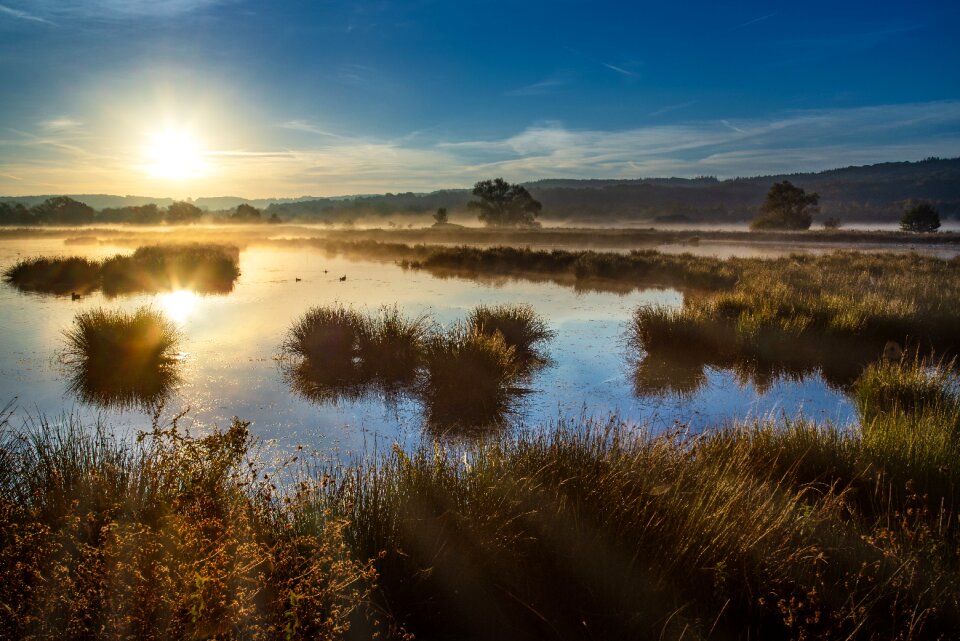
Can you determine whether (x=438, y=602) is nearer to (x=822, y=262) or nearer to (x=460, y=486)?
(x=460, y=486)

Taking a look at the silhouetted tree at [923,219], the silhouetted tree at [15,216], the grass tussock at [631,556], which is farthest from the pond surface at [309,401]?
the silhouetted tree at [15,216]

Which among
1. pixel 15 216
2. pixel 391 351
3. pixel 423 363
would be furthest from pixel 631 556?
pixel 15 216

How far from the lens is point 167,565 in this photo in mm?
3150

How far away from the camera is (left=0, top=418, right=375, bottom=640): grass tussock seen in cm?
270

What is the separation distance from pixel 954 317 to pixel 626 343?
6276 mm

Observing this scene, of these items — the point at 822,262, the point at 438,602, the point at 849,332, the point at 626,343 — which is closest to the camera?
the point at 438,602

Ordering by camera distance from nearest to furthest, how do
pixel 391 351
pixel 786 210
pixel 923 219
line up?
pixel 391 351 → pixel 923 219 → pixel 786 210

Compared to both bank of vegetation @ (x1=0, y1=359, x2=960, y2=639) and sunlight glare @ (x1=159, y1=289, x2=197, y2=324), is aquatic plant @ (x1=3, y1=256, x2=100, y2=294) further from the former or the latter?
bank of vegetation @ (x1=0, y1=359, x2=960, y2=639)

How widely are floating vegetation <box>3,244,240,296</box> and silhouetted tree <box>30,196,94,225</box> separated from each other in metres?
69.6

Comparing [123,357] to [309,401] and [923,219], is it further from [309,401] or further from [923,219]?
[923,219]

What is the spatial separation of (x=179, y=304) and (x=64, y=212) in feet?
273

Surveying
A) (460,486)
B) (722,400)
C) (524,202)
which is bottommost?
(722,400)

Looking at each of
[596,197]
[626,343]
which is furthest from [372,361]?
[596,197]

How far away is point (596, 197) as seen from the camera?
138m
